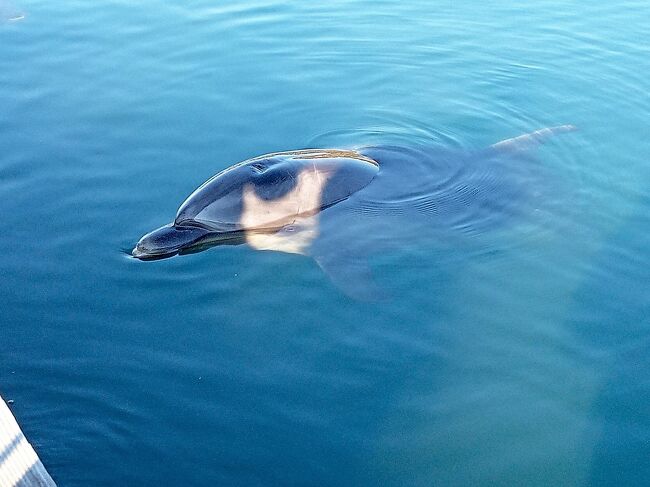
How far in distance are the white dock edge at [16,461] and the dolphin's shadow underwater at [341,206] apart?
3.54 m

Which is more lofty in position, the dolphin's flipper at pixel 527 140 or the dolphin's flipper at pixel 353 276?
the dolphin's flipper at pixel 527 140

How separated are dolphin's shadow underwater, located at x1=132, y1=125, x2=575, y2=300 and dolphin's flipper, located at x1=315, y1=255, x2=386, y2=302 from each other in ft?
0.03

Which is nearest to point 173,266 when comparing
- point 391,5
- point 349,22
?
point 349,22

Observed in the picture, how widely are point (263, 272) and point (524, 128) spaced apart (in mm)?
5245

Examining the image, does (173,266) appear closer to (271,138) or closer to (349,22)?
(271,138)

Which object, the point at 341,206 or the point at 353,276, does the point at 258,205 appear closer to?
the point at 341,206

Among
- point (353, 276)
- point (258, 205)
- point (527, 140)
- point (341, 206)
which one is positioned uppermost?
point (527, 140)

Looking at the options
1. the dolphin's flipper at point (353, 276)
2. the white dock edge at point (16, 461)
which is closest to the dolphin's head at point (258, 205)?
the dolphin's flipper at point (353, 276)

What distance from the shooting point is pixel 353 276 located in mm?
8773

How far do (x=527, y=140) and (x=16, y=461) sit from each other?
8.13 m

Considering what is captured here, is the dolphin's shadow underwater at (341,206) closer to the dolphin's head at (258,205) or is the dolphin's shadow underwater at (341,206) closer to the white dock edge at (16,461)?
the dolphin's head at (258,205)

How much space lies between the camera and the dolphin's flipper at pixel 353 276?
8523mm

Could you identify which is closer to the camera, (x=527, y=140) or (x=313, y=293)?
(x=313, y=293)

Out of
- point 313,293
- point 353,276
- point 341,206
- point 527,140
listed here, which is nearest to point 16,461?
point 313,293
